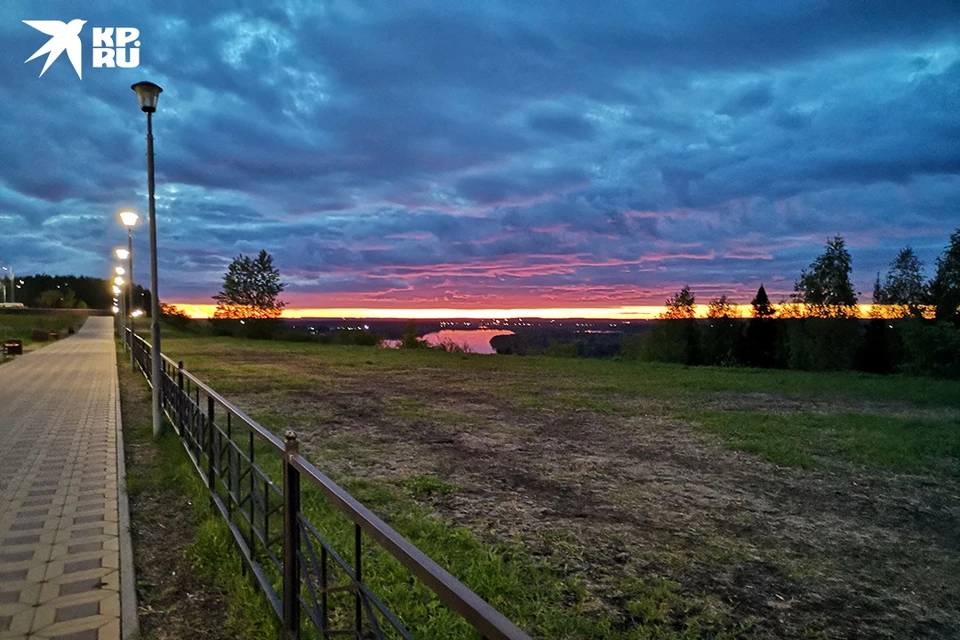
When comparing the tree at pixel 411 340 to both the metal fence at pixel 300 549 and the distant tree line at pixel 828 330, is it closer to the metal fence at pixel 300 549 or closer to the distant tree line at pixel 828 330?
the distant tree line at pixel 828 330

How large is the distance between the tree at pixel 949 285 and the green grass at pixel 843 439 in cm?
2493

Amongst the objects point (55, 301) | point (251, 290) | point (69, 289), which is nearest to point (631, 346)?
point (251, 290)

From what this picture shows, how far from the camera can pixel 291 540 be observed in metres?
2.85

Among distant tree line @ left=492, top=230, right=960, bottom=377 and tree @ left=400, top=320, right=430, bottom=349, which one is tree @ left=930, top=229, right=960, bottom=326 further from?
tree @ left=400, top=320, right=430, bottom=349

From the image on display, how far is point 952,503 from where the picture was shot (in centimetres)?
610

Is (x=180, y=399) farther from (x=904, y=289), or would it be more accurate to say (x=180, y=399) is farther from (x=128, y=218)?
(x=904, y=289)

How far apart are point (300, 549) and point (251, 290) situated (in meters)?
75.7

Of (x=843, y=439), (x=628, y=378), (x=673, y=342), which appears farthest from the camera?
(x=673, y=342)

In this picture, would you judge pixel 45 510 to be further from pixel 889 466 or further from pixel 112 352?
pixel 112 352

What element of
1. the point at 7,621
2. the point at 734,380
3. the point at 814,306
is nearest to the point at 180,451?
the point at 7,621

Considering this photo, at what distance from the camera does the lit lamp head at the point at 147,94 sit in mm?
7797

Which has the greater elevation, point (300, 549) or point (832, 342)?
point (300, 549)

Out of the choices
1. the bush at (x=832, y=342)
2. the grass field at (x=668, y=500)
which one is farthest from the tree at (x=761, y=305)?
the grass field at (x=668, y=500)

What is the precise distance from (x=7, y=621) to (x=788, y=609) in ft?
15.1
